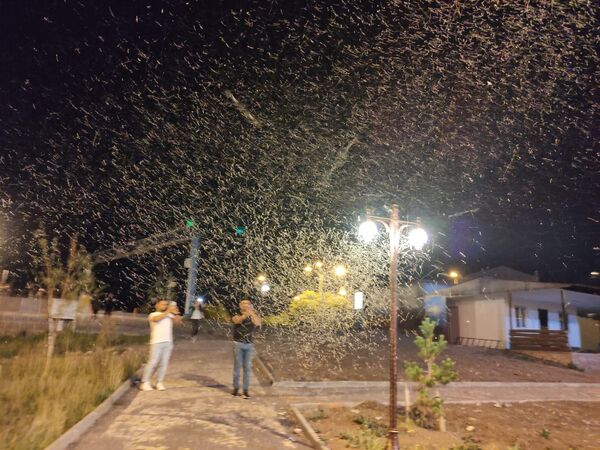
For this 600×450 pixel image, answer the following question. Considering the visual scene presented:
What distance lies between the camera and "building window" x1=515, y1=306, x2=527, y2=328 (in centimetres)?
2221

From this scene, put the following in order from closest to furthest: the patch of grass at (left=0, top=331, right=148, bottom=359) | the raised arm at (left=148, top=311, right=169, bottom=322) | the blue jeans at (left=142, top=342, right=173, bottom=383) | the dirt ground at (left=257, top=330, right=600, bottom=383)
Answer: the blue jeans at (left=142, top=342, right=173, bottom=383), the raised arm at (left=148, top=311, right=169, bottom=322), the dirt ground at (left=257, top=330, right=600, bottom=383), the patch of grass at (left=0, top=331, right=148, bottom=359)

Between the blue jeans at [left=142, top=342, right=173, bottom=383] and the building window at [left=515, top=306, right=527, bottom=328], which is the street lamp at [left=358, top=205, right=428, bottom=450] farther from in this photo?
the building window at [left=515, top=306, right=527, bottom=328]

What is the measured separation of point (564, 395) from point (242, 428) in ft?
30.6

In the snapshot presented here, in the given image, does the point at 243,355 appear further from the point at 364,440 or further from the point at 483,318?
the point at 483,318

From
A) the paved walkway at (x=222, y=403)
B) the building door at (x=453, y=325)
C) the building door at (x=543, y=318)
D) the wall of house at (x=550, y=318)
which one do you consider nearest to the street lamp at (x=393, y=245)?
the paved walkway at (x=222, y=403)

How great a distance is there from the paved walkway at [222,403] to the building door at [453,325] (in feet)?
39.5

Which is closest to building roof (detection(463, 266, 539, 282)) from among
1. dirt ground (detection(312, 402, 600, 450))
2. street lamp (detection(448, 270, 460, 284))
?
street lamp (detection(448, 270, 460, 284))

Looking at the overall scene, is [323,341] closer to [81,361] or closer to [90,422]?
[81,361]

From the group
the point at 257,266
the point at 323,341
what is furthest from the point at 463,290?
the point at 257,266

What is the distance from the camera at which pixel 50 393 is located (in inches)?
284

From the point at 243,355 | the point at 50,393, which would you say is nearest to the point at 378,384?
the point at 243,355

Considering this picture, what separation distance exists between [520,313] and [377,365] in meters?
12.1

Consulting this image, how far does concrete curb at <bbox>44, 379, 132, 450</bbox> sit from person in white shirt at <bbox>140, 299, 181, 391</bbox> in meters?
Result: 0.62

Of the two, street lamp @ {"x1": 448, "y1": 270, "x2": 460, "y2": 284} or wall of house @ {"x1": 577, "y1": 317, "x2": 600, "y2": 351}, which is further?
street lamp @ {"x1": 448, "y1": 270, "x2": 460, "y2": 284}
